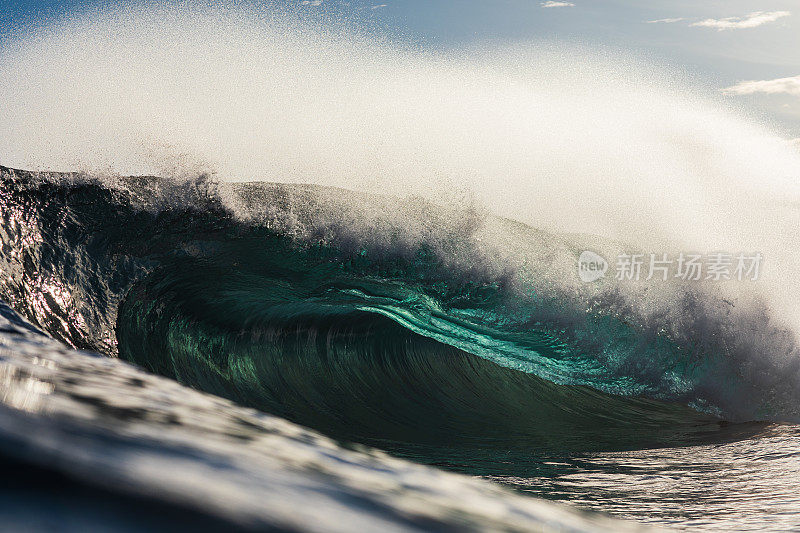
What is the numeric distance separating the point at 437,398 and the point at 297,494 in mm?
3870

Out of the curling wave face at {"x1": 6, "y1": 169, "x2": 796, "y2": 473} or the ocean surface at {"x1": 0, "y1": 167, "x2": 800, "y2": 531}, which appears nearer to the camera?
the ocean surface at {"x1": 0, "y1": 167, "x2": 800, "y2": 531}

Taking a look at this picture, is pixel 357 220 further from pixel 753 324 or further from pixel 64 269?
pixel 753 324

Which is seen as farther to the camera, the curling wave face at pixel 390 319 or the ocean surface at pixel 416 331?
the curling wave face at pixel 390 319

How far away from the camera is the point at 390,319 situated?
450 centimetres

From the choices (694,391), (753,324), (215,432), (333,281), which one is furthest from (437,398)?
(215,432)

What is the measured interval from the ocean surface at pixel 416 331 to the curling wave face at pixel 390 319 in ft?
0.05

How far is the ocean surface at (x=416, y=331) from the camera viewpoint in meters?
3.14

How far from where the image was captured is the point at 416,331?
4.46 meters

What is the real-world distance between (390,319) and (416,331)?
21cm

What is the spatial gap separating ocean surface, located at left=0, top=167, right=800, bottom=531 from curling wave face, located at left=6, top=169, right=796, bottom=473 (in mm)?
14

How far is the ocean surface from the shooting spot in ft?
10.3

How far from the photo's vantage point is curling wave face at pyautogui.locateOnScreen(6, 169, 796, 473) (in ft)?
12.5

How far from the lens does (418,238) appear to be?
4.13 metres

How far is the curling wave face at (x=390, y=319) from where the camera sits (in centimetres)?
379
